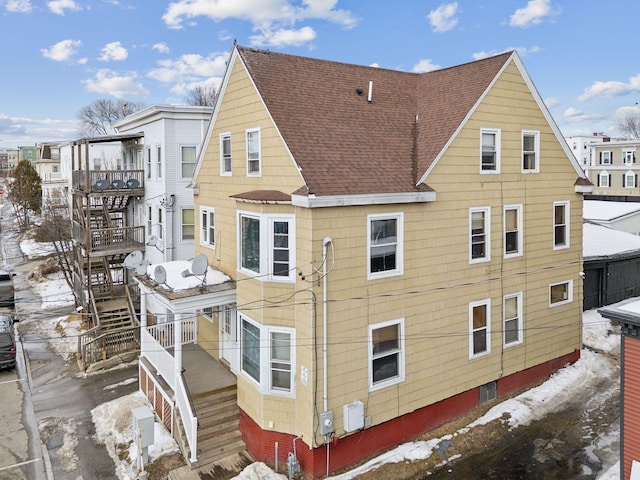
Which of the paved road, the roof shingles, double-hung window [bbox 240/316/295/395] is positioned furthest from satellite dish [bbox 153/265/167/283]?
the roof shingles

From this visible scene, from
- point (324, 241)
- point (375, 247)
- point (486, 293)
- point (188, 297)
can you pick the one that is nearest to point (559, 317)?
point (486, 293)

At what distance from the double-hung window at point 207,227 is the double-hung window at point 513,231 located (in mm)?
9770

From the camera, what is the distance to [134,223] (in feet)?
94.7

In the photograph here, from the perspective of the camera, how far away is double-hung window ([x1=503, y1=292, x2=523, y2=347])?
52.9ft

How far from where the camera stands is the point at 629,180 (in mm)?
55781

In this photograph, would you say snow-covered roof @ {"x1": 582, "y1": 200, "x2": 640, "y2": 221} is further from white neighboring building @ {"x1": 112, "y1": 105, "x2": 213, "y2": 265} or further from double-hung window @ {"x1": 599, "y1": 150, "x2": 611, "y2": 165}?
double-hung window @ {"x1": 599, "y1": 150, "x2": 611, "y2": 165}

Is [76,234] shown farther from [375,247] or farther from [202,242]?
[375,247]

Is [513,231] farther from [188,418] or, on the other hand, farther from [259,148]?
[188,418]

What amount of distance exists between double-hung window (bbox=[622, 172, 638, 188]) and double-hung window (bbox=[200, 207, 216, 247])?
53660mm

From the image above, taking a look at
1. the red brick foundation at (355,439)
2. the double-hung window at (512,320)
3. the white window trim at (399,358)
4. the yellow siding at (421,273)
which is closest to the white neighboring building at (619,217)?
the yellow siding at (421,273)

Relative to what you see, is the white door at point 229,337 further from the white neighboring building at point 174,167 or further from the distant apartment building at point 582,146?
the distant apartment building at point 582,146

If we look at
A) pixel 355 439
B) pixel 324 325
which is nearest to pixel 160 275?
pixel 324 325

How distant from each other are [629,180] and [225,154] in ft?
179

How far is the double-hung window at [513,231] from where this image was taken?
16.0m
